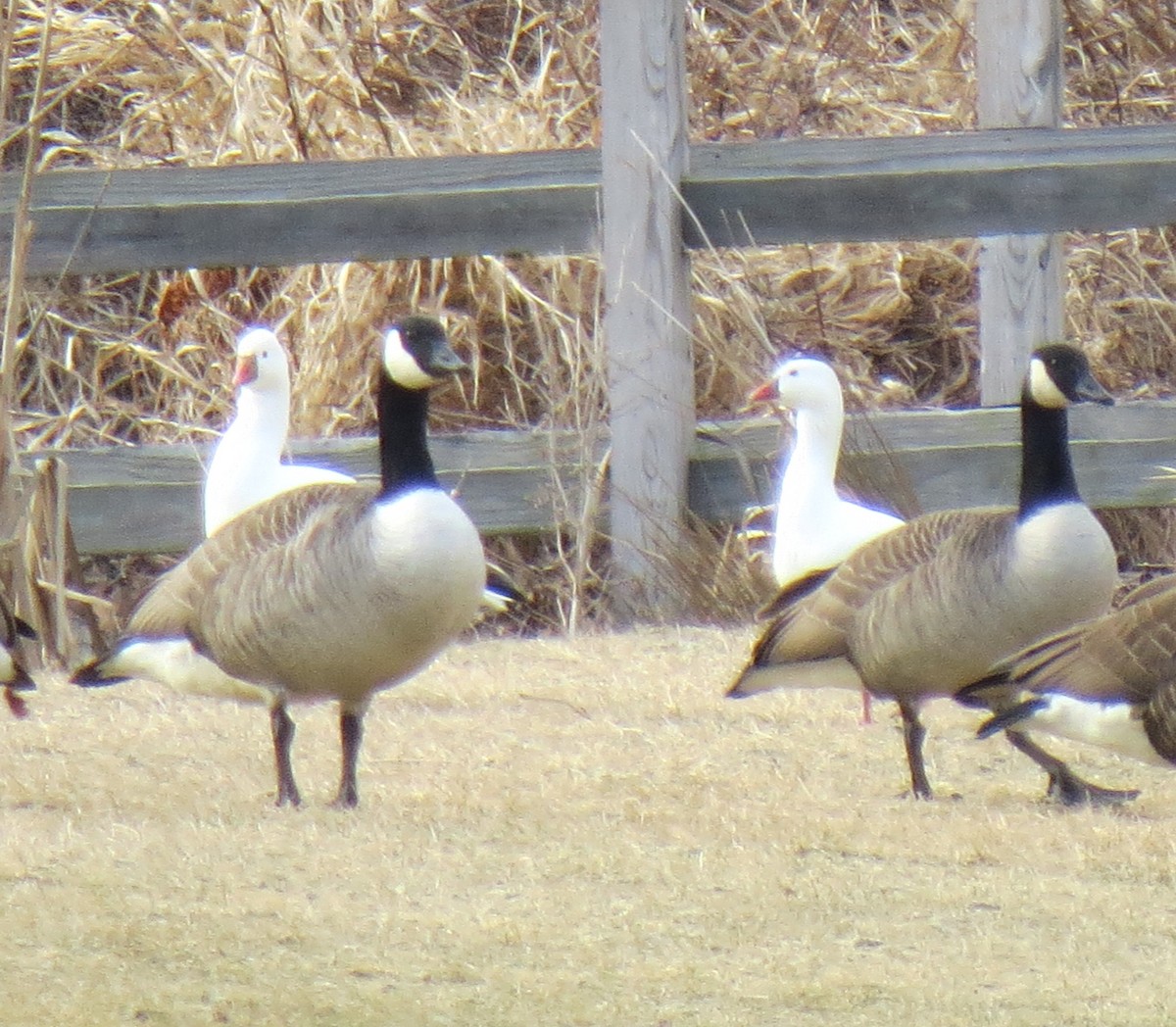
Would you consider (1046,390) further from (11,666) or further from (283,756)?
(11,666)

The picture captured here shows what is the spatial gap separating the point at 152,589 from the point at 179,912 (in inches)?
66.6

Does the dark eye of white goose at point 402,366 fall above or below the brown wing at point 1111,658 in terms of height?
above

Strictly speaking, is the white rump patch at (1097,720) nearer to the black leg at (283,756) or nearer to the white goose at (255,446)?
the black leg at (283,756)

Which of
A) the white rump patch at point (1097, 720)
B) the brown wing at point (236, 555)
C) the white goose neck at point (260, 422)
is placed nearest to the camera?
the white rump patch at point (1097, 720)

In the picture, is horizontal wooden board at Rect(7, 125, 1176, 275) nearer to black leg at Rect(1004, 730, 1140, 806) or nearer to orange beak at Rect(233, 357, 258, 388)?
orange beak at Rect(233, 357, 258, 388)

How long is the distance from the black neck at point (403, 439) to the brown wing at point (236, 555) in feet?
0.33

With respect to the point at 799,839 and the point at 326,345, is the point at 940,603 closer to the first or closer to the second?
the point at 799,839

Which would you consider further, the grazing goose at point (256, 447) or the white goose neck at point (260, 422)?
the white goose neck at point (260, 422)

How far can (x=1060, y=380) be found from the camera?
5574mm

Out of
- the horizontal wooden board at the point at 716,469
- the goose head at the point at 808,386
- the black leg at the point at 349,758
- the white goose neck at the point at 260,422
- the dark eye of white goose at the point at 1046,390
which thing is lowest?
the horizontal wooden board at the point at 716,469

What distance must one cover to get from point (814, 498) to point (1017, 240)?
59.3 inches

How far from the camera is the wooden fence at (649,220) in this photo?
23.8 ft

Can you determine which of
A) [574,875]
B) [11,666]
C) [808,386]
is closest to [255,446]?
[808,386]

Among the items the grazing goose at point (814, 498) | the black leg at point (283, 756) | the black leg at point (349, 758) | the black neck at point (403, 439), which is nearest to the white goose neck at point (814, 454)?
the grazing goose at point (814, 498)
